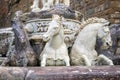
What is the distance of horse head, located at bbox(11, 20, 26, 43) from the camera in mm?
5342

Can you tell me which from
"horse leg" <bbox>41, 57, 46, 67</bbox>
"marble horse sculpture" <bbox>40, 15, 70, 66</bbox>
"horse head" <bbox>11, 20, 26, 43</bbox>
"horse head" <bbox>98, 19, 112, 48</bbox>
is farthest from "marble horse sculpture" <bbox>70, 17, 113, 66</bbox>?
"horse head" <bbox>11, 20, 26, 43</bbox>

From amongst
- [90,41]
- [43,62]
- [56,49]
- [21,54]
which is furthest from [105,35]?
[21,54]

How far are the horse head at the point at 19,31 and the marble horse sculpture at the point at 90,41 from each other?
78cm

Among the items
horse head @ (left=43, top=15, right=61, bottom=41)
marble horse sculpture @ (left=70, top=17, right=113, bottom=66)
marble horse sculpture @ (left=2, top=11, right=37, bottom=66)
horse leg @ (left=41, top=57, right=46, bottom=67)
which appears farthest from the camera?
marble horse sculpture @ (left=70, top=17, right=113, bottom=66)

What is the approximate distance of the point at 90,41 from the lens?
543cm

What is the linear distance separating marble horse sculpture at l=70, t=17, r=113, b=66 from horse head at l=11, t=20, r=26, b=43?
777 mm

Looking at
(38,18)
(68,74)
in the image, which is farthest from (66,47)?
(68,74)

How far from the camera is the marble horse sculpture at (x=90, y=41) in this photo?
5.29 meters

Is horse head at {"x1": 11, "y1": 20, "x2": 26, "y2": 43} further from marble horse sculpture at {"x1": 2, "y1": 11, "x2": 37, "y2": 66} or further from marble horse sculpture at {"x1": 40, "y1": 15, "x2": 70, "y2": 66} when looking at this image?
marble horse sculpture at {"x1": 40, "y1": 15, "x2": 70, "y2": 66}

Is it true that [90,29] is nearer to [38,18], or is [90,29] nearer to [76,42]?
[76,42]

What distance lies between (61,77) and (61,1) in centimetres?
366

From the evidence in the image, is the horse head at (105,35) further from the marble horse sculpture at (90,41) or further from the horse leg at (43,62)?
the horse leg at (43,62)

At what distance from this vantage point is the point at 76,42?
214 inches

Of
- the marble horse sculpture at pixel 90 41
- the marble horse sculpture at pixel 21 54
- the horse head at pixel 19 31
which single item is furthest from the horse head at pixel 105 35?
the horse head at pixel 19 31
